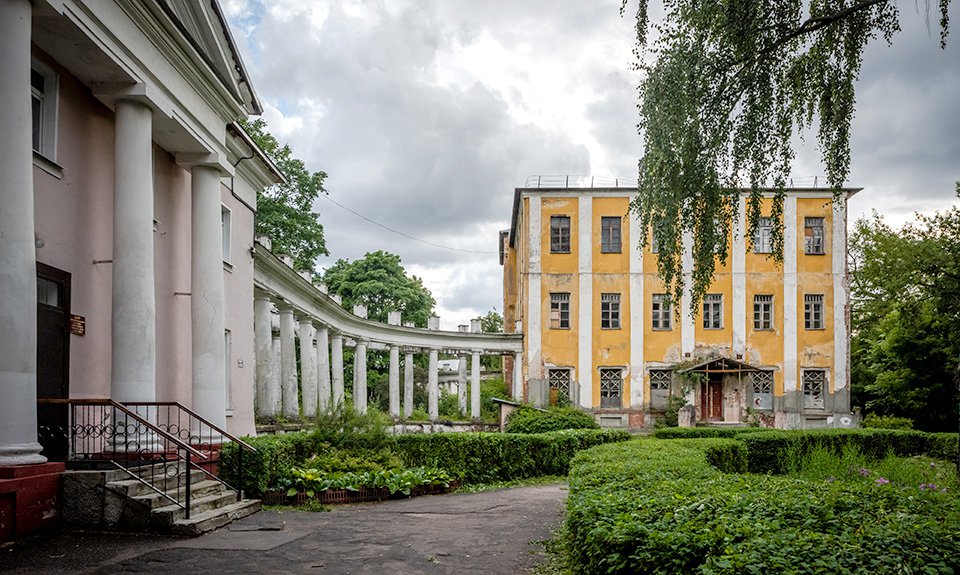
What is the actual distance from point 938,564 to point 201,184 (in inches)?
503

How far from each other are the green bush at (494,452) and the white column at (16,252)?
9.17 m

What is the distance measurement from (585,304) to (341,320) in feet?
40.7

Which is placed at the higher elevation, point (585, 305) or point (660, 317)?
point (585, 305)

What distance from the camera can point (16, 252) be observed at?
330 inches

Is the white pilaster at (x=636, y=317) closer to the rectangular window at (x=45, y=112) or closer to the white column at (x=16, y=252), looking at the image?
the rectangular window at (x=45, y=112)

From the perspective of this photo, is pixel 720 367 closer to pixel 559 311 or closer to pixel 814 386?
pixel 814 386

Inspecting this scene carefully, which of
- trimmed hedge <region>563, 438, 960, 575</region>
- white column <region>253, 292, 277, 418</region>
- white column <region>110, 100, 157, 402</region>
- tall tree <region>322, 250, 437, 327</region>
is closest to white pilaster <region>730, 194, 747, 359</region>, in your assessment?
tall tree <region>322, 250, 437, 327</region>

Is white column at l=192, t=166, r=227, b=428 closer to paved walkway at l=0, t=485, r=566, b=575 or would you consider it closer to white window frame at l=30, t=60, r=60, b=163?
paved walkway at l=0, t=485, r=566, b=575

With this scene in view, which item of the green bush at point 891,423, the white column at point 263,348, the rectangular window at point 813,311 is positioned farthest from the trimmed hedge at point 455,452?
the rectangular window at point 813,311

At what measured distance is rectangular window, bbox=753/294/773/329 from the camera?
3741 centimetres

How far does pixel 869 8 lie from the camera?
9.24 m

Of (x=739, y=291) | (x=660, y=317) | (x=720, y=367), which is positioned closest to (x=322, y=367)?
(x=660, y=317)

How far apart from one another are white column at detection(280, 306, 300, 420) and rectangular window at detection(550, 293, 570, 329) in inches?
604

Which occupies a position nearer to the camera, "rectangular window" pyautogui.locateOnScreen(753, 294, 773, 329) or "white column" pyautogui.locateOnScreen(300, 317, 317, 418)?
"white column" pyautogui.locateOnScreen(300, 317, 317, 418)
